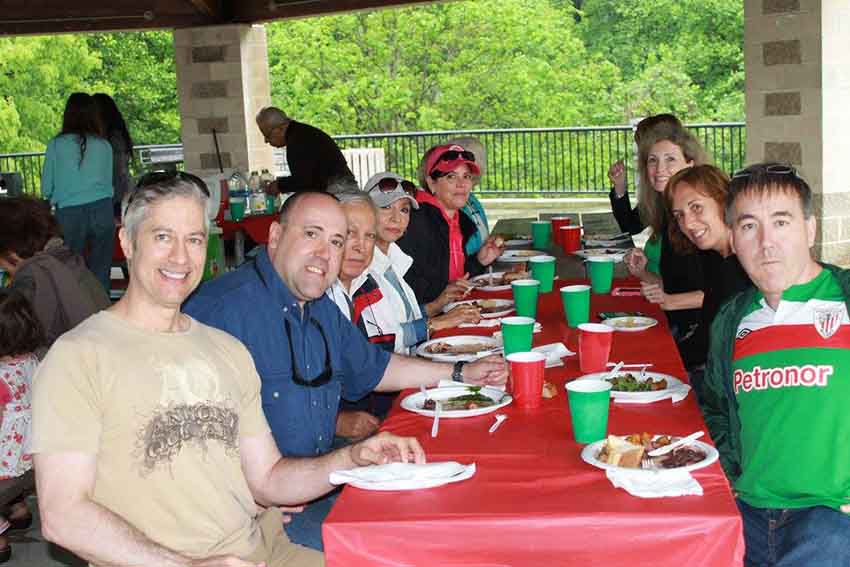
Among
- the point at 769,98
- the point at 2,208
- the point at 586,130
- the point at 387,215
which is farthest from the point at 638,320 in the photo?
the point at 586,130

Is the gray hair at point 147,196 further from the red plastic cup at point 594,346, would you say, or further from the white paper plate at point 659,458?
the red plastic cup at point 594,346

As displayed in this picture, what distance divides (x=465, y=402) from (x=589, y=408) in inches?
17.9

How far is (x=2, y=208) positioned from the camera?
Result: 4262 mm

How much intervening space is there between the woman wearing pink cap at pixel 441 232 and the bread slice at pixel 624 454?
7.70ft

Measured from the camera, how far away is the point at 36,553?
Answer: 13.3ft

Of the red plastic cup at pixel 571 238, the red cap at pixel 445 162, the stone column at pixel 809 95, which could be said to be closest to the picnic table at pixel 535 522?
the red cap at pixel 445 162

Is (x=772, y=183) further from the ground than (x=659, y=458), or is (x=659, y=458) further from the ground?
(x=772, y=183)

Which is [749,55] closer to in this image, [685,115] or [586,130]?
[586,130]

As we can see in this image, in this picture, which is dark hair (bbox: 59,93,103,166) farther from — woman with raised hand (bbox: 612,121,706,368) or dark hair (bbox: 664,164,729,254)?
dark hair (bbox: 664,164,729,254)

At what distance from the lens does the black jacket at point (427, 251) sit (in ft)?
15.0

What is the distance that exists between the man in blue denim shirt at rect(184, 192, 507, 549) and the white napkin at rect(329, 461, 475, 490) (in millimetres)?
633

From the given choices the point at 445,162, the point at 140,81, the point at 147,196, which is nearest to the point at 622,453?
the point at 147,196

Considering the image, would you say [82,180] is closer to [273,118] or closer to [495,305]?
[273,118]

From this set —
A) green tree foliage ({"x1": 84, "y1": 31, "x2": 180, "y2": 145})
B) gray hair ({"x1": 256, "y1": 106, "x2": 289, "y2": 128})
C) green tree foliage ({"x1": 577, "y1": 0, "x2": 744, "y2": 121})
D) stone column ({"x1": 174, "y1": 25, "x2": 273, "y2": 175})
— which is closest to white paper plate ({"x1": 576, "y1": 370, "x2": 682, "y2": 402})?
gray hair ({"x1": 256, "y1": 106, "x2": 289, "y2": 128})
